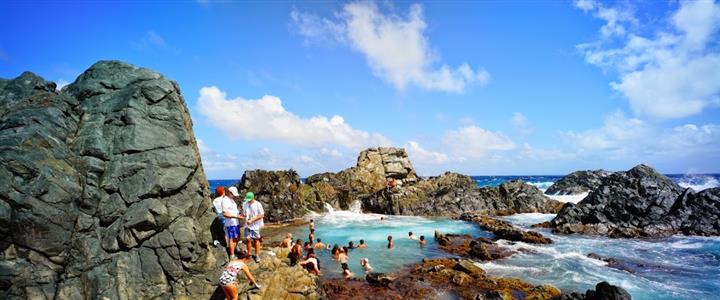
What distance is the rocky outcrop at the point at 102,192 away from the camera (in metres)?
11.1

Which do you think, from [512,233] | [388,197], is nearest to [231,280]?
[512,233]

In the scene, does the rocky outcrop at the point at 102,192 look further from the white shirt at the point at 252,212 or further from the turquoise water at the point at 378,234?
the turquoise water at the point at 378,234

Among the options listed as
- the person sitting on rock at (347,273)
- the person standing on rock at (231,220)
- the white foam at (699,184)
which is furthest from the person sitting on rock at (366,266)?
the white foam at (699,184)

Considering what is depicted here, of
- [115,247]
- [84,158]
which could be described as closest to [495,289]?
[115,247]

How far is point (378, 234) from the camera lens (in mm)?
35969

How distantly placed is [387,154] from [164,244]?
59164 millimetres

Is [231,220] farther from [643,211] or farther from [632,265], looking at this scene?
[643,211]

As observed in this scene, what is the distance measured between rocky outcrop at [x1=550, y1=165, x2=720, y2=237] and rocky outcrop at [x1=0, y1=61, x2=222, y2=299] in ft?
111

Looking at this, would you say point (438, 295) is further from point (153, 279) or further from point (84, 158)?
point (84, 158)

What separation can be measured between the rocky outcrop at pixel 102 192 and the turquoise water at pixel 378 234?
409 inches

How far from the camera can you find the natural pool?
64.0ft

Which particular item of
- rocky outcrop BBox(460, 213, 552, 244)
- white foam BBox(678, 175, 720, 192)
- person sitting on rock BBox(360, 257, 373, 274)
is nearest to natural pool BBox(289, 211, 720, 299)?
person sitting on rock BBox(360, 257, 373, 274)

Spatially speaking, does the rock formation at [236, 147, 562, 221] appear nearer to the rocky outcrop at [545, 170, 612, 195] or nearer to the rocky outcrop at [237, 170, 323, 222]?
the rocky outcrop at [237, 170, 323, 222]

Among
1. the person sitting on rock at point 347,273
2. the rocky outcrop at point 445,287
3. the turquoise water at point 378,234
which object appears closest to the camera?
the rocky outcrop at point 445,287
